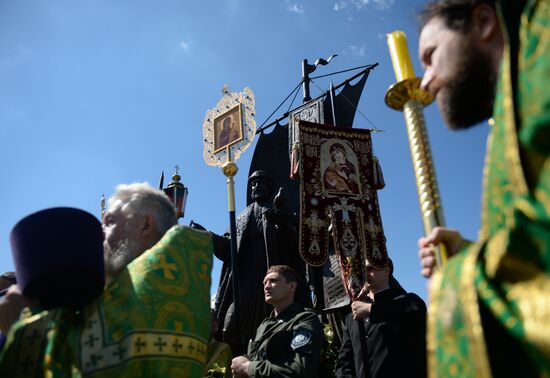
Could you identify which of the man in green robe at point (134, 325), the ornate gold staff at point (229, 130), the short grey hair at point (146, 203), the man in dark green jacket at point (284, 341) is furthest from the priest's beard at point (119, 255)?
the ornate gold staff at point (229, 130)

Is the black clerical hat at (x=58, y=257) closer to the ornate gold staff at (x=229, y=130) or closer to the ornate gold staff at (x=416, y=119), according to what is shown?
the ornate gold staff at (x=416, y=119)

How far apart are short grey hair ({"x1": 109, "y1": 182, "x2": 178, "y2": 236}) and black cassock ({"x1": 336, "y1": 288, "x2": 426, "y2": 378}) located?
195 cm

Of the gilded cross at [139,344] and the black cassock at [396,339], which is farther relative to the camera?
the black cassock at [396,339]

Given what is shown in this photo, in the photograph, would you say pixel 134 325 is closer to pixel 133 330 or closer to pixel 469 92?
pixel 133 330

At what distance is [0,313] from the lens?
2111mm

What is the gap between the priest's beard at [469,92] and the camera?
146 centimetres

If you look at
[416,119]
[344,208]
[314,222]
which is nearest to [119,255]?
[416,119]

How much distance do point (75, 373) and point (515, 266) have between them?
1.63m

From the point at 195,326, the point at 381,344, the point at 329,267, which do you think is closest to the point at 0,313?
the point at 195,326

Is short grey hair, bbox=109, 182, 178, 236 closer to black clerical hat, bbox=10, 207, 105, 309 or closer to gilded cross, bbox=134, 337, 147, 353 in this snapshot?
black clerical hat, bbox=10, 207, 105, 309

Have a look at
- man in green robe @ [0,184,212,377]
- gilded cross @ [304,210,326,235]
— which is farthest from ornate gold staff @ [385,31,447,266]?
gilded cross @ [304,210,326,235]

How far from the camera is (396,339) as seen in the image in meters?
3.97

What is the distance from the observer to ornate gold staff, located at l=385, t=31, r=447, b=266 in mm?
1837

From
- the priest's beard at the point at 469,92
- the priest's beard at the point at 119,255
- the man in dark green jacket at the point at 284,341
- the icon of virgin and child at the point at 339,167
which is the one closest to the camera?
the priest's beard at the point at 469,92
